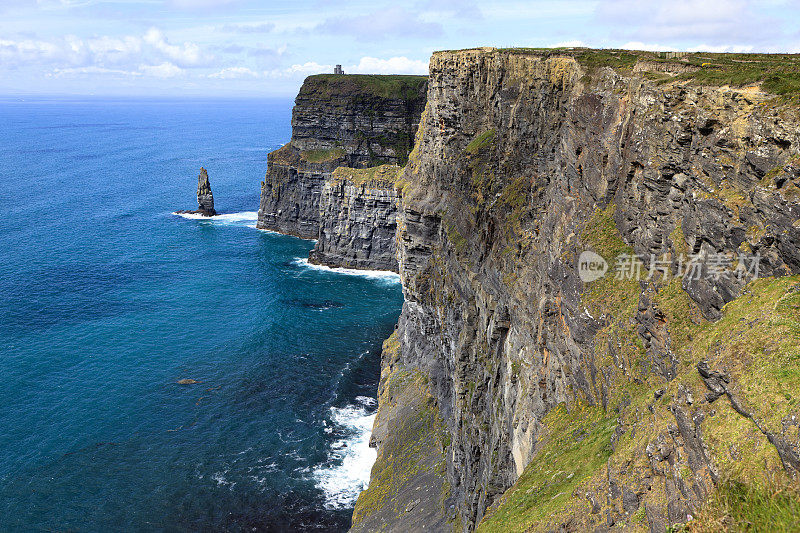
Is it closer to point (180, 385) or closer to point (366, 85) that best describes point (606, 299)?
point (180, 385)

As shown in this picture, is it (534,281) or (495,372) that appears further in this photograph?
(495,372)

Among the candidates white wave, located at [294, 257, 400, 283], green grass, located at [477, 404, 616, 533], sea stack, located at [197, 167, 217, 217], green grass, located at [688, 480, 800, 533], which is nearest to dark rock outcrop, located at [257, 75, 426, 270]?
white wave, located at [294, 257, 400, 283]

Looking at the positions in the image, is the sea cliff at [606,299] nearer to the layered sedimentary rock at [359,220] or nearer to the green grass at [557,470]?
the green grass at [557,470]

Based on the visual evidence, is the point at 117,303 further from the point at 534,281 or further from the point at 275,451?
the point at 534,281

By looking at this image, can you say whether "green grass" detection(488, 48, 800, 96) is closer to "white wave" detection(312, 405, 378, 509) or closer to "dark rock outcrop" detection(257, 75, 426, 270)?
"white wave" detection(312, 405, 378, 509)

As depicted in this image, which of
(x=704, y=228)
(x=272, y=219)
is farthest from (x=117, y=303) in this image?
(x=704, y=228)

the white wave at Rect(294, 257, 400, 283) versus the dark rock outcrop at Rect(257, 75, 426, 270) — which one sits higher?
the dark rock outcrop at Rect(257, 75, 426, 270)

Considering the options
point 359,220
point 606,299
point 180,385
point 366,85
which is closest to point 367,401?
point 180,385
